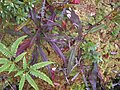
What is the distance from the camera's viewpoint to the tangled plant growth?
1.44 metres

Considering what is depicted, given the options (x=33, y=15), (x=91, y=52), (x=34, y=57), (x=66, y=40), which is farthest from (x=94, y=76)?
(x=33, y=15)

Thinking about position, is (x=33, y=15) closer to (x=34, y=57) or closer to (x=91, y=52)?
(x=34, y=57)

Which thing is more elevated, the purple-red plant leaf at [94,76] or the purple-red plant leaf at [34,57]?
the purple-red plant leaf at [34,57]

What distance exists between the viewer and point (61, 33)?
5.14 feet

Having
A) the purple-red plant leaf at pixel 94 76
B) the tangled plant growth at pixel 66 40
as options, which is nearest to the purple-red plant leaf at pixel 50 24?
the tangled plant growth at pixel 66 40

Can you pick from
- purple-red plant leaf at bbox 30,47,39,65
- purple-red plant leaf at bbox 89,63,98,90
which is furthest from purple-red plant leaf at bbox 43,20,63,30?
purple-red plant leaf at bbox 89,63,98,90

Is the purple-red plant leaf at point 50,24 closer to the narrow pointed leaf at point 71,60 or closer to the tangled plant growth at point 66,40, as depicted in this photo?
the tangled plant growth at point 66,40

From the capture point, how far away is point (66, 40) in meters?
1.59

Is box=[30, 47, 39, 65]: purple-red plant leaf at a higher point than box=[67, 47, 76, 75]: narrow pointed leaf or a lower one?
higher

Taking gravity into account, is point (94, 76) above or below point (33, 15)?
below

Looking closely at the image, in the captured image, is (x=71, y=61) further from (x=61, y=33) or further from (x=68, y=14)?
(x=68, y=14)

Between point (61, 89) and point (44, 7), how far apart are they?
512 mm

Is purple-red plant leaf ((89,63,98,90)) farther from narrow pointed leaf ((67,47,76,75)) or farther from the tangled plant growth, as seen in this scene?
narrow pointed leaf ((67,47,76,75))

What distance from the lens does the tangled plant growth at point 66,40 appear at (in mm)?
1438
